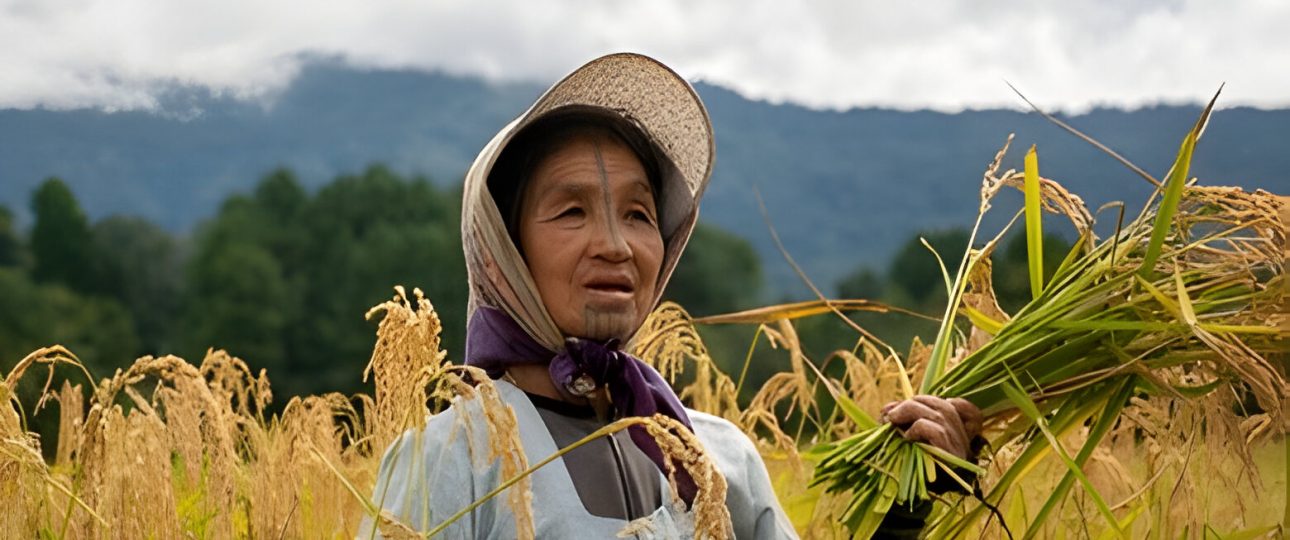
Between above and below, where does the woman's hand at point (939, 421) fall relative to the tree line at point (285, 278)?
above

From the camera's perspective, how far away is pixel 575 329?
2.58m

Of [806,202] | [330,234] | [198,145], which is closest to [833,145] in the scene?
[806,202]

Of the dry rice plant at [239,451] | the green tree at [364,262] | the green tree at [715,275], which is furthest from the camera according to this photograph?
the green tree at [715,275]

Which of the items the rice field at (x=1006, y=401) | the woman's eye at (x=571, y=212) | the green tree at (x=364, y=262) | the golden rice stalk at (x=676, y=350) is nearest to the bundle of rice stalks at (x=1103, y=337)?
the rice field at (x=1006, y=401)

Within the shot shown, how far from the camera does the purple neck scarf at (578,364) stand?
2.54m

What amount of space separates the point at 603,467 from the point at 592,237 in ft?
1.41

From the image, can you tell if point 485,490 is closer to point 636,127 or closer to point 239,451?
point 636,127

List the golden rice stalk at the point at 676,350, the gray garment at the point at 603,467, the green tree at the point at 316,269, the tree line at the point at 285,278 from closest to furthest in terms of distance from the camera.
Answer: the gray garment at the point at 603,467 < the golden rice stalk at the point at 676,350 < the tree line at the point at 285,278 < the green tree at the point at 316,269

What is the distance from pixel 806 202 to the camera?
7662 centimetres

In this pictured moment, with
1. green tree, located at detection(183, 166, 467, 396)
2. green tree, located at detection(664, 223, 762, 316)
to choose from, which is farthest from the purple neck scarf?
green tree, located at detection(664, 223, 762, 316)

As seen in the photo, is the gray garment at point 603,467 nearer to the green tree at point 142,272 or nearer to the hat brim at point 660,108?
the hat brim at point 660,108

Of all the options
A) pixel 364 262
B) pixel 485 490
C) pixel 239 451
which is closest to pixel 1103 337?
pixel 485 490

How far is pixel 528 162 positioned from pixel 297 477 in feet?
4.36

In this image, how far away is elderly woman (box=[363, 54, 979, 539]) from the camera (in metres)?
2.44
